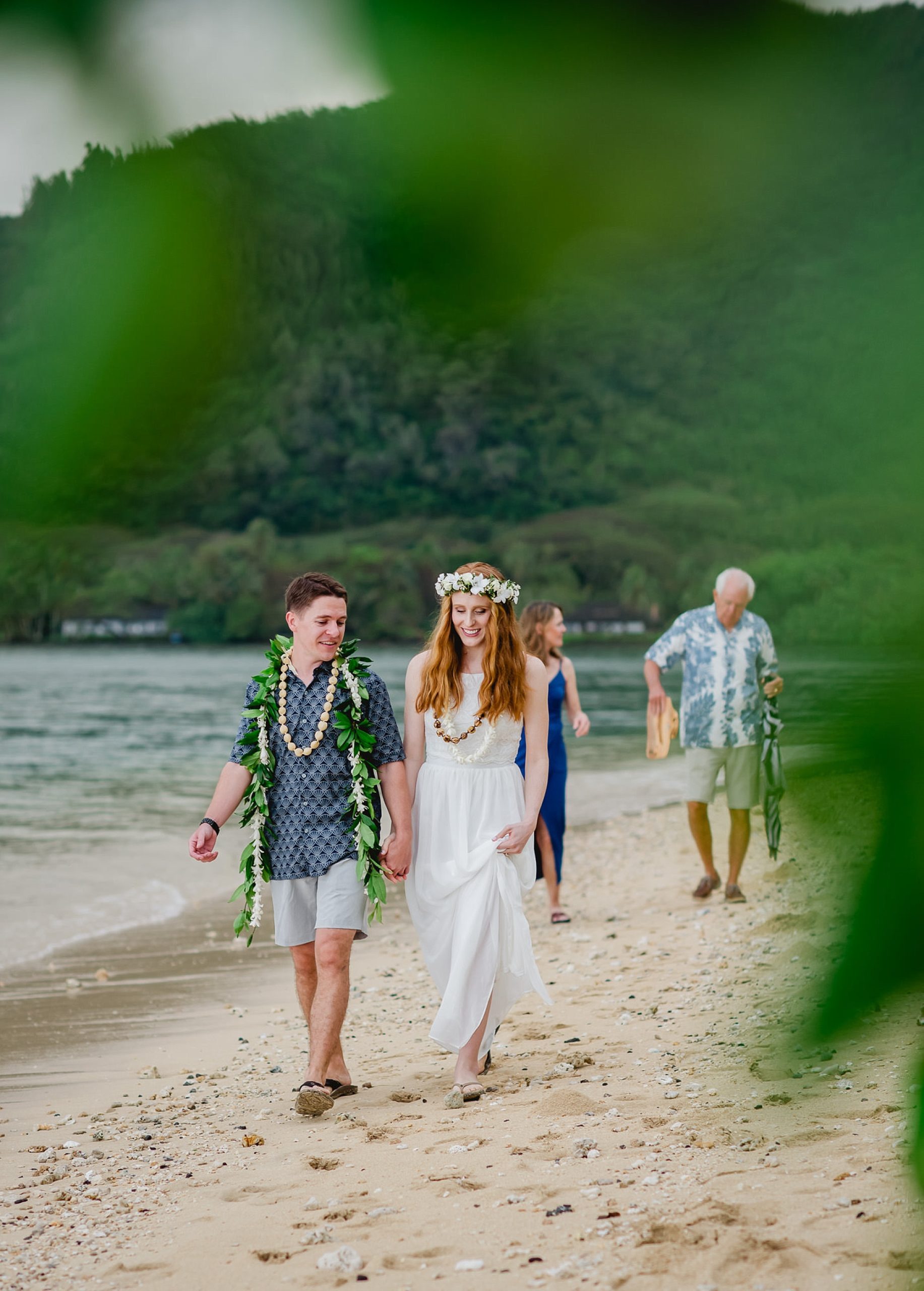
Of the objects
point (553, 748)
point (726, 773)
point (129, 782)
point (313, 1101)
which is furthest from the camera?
point (129, 782)

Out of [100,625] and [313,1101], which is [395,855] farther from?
[100,625]

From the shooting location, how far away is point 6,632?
1.07m

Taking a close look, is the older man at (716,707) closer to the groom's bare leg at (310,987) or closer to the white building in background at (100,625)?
the groom's bare leg at (310,987)

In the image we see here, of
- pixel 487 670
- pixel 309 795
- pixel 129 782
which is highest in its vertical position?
pixel 487 670

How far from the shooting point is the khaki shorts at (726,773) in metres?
8.36

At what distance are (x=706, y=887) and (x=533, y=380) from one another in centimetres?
888

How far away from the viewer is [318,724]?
4.98 m

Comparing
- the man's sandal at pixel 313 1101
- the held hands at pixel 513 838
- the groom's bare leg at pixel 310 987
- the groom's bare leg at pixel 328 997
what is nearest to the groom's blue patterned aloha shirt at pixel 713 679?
the held hands at pixel 513 838

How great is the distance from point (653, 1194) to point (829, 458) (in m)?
3.39

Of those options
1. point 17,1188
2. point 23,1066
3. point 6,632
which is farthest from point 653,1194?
point 23,1066

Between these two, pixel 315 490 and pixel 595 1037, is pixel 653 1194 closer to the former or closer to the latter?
pixel 595 1037

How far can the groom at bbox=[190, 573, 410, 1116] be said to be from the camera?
16.3 feet

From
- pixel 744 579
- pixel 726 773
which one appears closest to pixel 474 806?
pixel 726 773

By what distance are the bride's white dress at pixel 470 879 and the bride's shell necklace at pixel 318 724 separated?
1.53 ft
